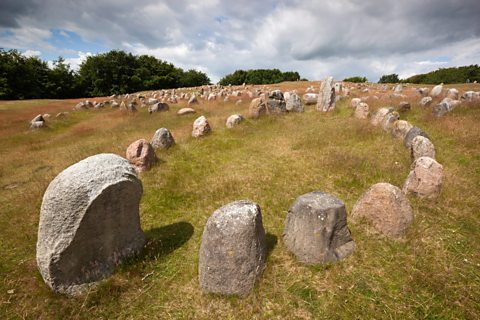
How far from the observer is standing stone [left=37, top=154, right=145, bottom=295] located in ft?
13.5

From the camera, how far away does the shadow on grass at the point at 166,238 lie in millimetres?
5602

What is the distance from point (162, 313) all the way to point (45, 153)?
13.7 metres

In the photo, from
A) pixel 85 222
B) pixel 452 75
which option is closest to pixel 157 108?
pixel 85 222

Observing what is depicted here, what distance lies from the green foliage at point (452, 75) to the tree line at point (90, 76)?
207 ft

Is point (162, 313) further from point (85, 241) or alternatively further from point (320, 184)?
point (320, 184)

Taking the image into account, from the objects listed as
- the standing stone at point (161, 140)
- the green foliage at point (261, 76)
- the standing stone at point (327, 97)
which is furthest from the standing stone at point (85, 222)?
the green foliage at point (261, 76)

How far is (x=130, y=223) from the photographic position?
17.3 feet

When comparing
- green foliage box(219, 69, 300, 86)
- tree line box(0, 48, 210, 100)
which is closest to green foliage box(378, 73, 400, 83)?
green foliage box(219, 69, 300, 86)

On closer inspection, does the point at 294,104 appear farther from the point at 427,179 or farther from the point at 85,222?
the point at 85,222

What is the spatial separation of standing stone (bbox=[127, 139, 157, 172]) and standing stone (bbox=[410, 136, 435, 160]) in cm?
972

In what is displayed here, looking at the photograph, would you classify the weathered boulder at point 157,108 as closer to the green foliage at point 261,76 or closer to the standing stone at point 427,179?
the standing stone at point 427,179

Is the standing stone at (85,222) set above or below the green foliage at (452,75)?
below

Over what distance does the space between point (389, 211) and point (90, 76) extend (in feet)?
221

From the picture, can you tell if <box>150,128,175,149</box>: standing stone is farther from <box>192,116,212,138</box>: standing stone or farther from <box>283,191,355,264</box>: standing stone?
<box>283,191,355,264</box>: standing stone
